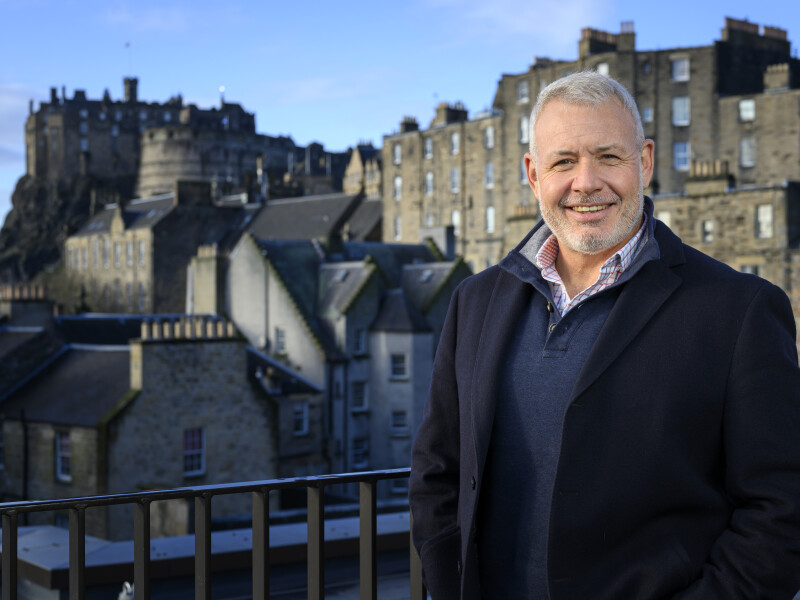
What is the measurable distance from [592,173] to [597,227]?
0.56 ft

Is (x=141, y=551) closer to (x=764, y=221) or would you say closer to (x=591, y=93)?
(x=591, y=93)

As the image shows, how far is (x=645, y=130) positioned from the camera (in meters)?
52.9

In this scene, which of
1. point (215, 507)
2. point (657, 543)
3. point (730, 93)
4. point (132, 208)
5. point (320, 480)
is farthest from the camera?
point (132, 208)

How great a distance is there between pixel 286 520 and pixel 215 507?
3963 mm

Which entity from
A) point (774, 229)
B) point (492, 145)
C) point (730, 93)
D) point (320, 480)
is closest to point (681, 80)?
point (730, 93)

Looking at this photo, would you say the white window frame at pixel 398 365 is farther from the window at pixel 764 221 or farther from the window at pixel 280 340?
the window at pixel 764 221

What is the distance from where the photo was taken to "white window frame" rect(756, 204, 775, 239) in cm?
3450

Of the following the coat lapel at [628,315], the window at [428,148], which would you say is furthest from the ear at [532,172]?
the window at [428,148]

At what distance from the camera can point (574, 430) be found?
2.73 metres

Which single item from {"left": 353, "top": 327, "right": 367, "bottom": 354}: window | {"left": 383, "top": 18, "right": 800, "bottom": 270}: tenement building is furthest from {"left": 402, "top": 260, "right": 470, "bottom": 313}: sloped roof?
{"left": 383, "top": 18, "right": 800, "bottom": 270}: tenement building

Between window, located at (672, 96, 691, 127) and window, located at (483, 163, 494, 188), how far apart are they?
11.7 meters

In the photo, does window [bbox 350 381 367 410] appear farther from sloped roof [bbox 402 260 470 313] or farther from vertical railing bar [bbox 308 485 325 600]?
vertical railing bar [bbox 308 485 325 600]

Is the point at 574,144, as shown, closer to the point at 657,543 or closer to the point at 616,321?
the point at 616,321

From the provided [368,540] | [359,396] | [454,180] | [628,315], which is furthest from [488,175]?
[628,315]
